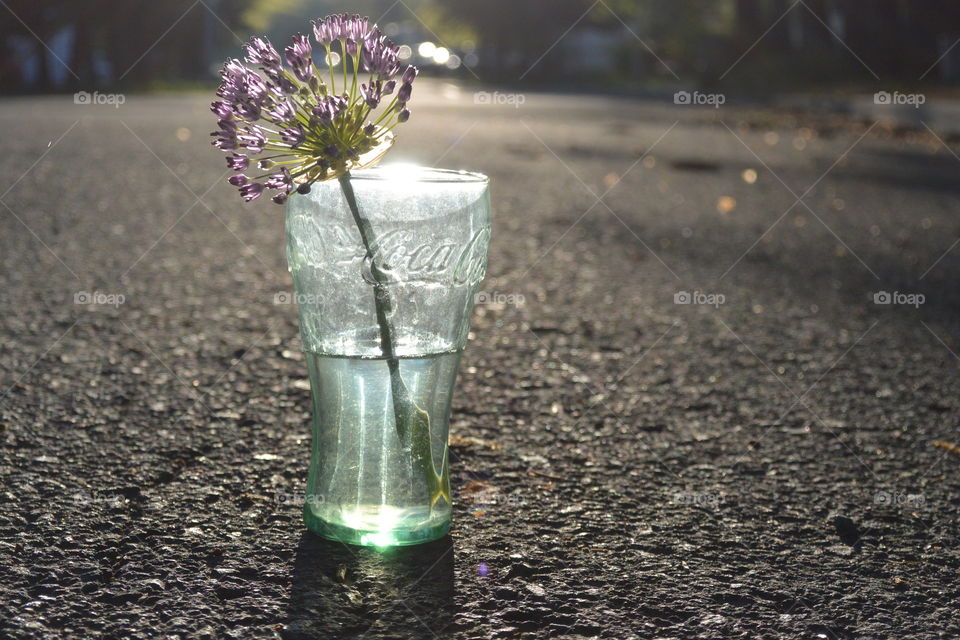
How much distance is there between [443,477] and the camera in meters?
1.88

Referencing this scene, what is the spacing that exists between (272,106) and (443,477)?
72 cm

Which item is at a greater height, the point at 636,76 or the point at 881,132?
the point at 636,76

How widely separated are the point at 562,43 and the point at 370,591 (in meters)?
47.8

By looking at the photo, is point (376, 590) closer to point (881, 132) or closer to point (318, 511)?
point (318, 511)

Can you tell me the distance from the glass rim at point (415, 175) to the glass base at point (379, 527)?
57 centimetres

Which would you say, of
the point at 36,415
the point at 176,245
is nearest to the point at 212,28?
the point at 176,245

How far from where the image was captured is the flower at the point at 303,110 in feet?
5.34
